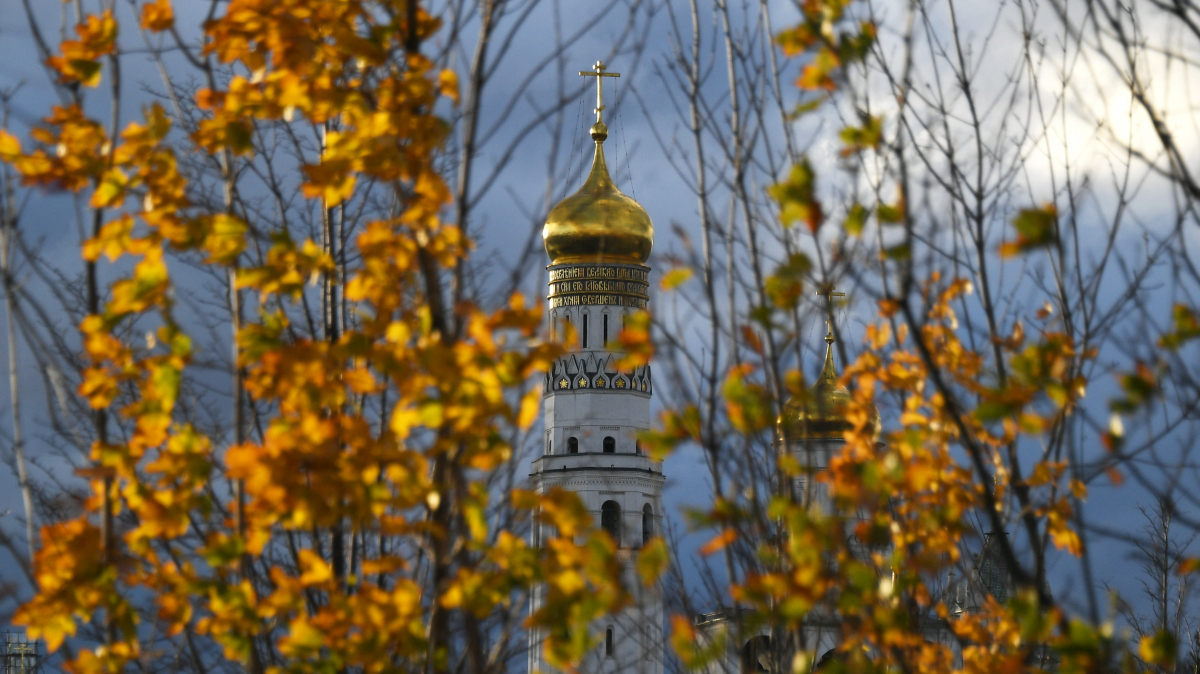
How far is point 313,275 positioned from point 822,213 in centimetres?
128

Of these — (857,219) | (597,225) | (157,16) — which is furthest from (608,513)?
(857,219)

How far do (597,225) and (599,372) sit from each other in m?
4.82

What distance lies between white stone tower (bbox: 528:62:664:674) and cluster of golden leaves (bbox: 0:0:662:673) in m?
33.7

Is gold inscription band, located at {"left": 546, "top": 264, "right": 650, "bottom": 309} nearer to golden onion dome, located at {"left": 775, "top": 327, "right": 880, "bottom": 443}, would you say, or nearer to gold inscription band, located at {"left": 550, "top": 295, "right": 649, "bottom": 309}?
gold inscription band, located at {"left": 550, "top": 295, "right": 649, "bottom": 309}

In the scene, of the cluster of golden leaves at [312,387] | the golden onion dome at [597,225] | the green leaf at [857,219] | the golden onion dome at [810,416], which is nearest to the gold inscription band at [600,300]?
the golden onion dome at [597,225]

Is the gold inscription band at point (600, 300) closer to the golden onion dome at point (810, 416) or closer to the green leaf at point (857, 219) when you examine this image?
the golden onion dome at point (810, 416)

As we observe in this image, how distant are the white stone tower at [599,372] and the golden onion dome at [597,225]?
0.09ft

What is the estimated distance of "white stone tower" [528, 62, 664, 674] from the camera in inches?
1489

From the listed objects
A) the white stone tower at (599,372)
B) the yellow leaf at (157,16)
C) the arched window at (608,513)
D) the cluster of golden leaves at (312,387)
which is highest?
the white stone tower at (599,372)

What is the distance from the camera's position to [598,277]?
38406mm

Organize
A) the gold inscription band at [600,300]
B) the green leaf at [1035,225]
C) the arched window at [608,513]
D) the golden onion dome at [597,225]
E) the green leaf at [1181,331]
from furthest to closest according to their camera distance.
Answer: the gold inscription band at [600,300] → the arched window at [608,513] → the golden onion dome at [597,225] → the green leaf at [1181,331] → the green leaf at [1035,225]

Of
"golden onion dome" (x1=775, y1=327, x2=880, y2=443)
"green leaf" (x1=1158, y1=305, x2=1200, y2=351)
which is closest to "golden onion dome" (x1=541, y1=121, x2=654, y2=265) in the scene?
"golden onion dome" (x1=775, y1=327, x2=880, y2=443)

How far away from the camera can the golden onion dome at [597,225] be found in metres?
37.5

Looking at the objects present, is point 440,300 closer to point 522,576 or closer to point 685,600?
point 522,576
